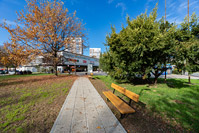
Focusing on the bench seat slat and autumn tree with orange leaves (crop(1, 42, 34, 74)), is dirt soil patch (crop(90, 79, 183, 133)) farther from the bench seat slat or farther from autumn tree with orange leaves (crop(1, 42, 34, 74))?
autumn tree with orange leaves (crop(1, 42, 34, 74))

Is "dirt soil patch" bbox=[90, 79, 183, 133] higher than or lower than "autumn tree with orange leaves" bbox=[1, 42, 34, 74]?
lower

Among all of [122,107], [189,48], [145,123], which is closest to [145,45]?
[189,48]

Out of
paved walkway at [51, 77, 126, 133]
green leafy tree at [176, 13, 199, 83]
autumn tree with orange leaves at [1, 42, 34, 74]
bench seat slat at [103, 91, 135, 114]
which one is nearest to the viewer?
paved walkway at [51, 77, 126, 133]

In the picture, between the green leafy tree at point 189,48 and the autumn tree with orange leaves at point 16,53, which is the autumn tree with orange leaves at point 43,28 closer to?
the autumn tree with orange leaves at point 16,53

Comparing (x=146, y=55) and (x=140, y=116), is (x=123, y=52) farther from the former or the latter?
(x=140, y=116)

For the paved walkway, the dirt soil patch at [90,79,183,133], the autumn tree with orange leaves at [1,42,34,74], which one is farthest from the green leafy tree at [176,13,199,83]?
the autumn tree with orange leaves at [1,42,34,74]

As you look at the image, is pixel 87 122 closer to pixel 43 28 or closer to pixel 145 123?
pixel 145 123

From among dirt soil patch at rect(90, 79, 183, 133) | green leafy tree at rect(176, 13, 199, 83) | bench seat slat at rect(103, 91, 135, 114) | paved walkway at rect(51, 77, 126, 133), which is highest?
green leafy tree at rect(176, 13, 199, 83)

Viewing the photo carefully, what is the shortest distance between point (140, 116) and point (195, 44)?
5.92 metres

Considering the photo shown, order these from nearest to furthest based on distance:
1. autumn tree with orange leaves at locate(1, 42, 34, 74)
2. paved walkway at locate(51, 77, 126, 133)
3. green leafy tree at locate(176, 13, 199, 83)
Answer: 1. paved walkway at locate(51, 77, 126, 133)
2. green leafy tree at locate(176, 13, 199, 83)
3. autumn tree with orange leaves at locate(1, 42, 34, 74)

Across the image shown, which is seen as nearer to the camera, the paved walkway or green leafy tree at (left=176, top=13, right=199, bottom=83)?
the paved walkway

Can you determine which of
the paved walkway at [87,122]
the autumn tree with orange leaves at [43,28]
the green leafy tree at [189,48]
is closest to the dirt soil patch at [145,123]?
the paved walkway at [87,122]

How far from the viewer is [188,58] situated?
19.4 feet

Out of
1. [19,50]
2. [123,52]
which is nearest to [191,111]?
[123,52]
